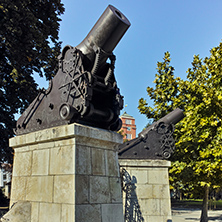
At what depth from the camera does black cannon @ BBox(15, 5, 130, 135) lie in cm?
391

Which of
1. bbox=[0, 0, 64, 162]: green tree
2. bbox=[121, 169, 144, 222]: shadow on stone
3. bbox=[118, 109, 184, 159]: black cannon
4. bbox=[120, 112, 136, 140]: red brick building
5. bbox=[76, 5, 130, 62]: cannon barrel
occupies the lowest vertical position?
bbox=[121, 169, 144, 222]: shadow on stone

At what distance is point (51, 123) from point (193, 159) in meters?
11.2

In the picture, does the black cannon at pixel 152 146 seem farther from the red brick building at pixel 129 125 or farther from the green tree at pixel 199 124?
the red brick building at pixel 129 125

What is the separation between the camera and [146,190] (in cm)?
764

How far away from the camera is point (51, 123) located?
4301 mm

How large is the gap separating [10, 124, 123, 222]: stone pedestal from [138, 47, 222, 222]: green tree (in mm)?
8375

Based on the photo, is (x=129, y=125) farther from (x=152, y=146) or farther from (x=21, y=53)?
(x=152, y=146)

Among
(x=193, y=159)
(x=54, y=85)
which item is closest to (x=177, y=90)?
(x=193, y=159)

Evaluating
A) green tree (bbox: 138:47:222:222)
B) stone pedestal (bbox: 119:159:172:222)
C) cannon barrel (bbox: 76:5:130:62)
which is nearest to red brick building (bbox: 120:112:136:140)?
green tree (bbox: 138:47:222:222)

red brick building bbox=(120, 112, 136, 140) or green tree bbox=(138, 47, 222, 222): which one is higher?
red brick building bbox=(120, 112, 136, 140)

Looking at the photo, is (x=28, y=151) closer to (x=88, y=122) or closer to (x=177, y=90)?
(x=88, y=122)

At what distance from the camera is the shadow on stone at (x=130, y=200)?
7539 mm

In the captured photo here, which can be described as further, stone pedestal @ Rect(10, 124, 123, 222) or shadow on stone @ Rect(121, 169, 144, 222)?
shadow on stone @ Rect(121, 169, 144, 222)

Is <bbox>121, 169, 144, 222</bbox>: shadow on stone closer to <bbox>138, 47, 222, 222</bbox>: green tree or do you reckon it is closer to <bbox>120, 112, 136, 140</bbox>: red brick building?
<bbox>138, 47, 222, 222</bbox>: green tree
